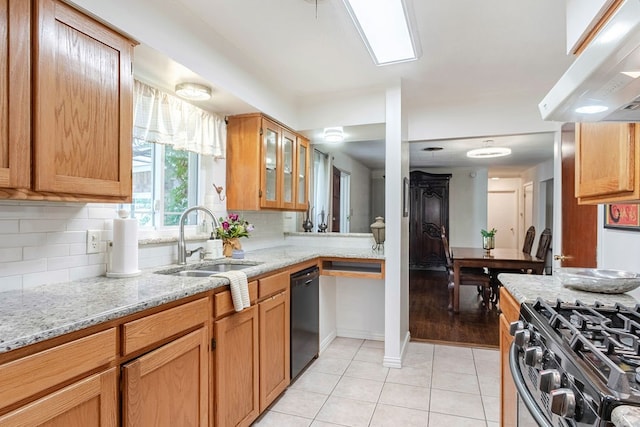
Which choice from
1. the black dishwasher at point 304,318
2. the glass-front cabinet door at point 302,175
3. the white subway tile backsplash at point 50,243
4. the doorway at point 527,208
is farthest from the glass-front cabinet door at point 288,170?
the doorway at point 527,208

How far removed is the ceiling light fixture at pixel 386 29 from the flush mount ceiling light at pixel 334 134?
0.89 meters

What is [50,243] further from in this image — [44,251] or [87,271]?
[87,271]

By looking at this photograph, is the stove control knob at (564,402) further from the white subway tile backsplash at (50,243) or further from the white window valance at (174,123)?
the white window valance at (174,123)

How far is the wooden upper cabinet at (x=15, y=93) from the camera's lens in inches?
45.6

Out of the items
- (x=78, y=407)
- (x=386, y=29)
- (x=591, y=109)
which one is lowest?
(x=78, y=407)

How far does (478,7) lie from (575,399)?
75.0 inches

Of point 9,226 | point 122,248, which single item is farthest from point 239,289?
point 9,226

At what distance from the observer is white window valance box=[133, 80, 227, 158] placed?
205 cm

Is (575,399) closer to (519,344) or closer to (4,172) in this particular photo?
(519,344)

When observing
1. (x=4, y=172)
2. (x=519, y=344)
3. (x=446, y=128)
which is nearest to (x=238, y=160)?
(x=4, y=172)

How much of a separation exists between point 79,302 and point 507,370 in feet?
5.83

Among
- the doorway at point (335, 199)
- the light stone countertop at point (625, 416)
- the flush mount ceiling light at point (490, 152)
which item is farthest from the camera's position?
the flush mount ceiling light at point (490, 152)

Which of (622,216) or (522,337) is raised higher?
(622,216)

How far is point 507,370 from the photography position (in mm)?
1611
